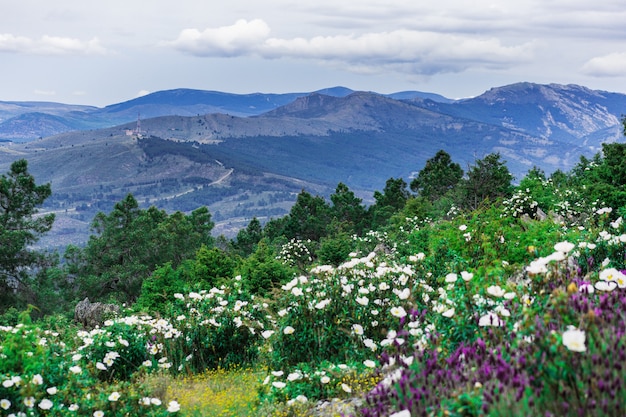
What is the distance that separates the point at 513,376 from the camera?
11.8 ft

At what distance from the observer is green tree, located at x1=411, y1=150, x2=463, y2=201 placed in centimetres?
5575

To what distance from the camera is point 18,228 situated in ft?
108

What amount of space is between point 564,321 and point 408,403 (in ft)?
4.10

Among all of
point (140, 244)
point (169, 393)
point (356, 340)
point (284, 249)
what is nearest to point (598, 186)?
point (284, 249)

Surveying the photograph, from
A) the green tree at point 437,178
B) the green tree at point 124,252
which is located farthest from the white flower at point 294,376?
the green tree at point 437,178

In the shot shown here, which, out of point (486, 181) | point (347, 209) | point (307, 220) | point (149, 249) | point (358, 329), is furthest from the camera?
point (347, 209)

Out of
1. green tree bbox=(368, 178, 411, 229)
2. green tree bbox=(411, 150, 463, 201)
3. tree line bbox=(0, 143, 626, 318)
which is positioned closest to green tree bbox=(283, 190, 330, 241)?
green tree bbox=(368, 178, 411, 229)

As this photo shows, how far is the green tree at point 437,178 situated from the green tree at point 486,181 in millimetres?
13818

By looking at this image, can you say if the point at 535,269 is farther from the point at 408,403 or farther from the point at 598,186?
the point at 598,186

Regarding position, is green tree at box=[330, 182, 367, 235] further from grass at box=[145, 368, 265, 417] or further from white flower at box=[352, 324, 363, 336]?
white flower at box=[352, 324, 363, 336]

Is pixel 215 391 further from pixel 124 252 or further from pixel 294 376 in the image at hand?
pixel 124 252

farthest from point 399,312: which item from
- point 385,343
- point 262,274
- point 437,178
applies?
point 437,178

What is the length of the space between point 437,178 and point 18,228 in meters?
39.2

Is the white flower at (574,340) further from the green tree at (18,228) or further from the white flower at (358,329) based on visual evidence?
the green tree at (18,228)
